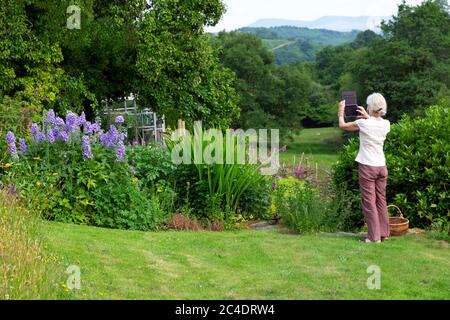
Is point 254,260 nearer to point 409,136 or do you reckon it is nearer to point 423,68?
point 409,136

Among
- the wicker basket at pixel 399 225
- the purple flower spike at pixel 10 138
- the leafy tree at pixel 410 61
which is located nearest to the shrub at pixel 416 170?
the wicker basket at pixel 399 225

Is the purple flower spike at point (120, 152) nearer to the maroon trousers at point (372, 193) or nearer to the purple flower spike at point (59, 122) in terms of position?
the purple flower spike at point (59, 122)

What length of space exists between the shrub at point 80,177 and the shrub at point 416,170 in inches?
105

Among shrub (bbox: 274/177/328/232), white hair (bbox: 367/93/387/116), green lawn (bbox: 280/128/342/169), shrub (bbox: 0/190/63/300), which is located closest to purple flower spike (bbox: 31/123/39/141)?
shrub (bbox: 0/190/63/300)

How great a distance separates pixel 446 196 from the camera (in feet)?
27.9

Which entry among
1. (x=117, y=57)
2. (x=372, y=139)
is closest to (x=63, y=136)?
(x=372, y=139)

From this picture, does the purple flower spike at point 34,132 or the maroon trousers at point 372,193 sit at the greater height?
the purple flower spike at point 34,132

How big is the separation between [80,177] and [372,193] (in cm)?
358

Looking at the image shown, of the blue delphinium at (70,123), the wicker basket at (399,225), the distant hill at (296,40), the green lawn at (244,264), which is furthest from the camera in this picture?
the distant hill at (296,40)

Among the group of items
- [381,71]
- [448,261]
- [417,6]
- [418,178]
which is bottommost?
[448,261]

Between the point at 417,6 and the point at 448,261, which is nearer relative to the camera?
the point at 448,261

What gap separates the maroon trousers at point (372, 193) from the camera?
25.1ft

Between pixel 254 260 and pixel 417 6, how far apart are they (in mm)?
44112

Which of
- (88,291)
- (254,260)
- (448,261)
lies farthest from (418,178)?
(88,291)
